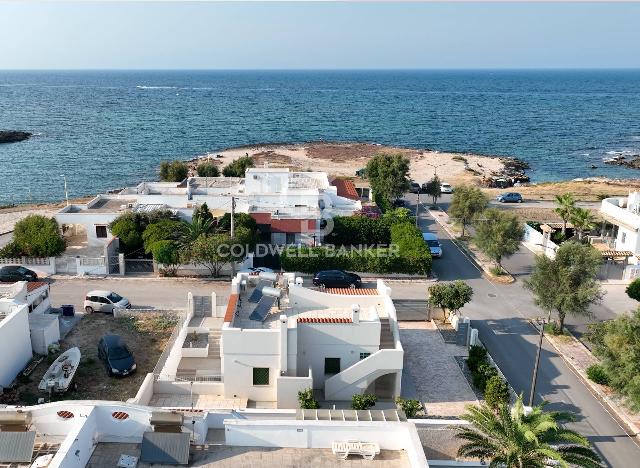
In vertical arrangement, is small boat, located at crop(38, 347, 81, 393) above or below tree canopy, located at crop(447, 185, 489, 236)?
below

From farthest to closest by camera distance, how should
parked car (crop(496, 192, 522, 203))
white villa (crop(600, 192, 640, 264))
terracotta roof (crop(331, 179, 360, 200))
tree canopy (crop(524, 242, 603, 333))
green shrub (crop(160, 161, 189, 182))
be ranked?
green shrub (crop(160, 161, 189, 182)), parked car (crop(496, 192, 522, 203)), terracotta roof (crop(331, 179, 360, 200)), white villa (crop(600, 192, 640, 264)), tree canopy (crop(524, 242, 603, 333))

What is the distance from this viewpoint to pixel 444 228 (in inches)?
1945

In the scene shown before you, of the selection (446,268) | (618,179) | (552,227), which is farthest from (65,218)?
(618,179)

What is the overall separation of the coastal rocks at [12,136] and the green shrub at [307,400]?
111 m

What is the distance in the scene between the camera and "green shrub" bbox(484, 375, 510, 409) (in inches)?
950

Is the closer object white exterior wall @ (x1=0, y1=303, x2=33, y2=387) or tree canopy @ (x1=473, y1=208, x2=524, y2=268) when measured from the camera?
white exterior wall @ (x1=0, y1=303, x2=33, y2=387)

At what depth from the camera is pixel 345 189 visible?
5181 cm

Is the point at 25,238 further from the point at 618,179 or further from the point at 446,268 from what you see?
the point at 618,179

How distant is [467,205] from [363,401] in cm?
2603

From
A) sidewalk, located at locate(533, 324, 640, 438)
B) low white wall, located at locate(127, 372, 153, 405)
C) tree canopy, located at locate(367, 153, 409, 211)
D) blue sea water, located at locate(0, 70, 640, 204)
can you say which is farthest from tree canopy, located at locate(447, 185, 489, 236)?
blue sea water, located at locate(0, 70, 640, 204)

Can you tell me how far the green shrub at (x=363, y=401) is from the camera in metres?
23.2

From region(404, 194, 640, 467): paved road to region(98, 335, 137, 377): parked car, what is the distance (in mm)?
17433

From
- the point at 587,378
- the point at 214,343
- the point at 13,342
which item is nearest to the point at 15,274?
the point at 13,342

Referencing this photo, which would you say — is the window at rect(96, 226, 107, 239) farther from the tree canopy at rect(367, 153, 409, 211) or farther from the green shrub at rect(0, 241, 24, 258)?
the tree canopy at rect(367, 153, 409, 211)
